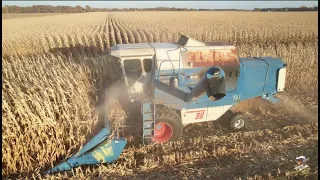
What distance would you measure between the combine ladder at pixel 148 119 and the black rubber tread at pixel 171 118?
0.20 meters

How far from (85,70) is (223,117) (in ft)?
14.5

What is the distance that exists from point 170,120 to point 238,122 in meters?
1.97

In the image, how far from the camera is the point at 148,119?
5883 millimetres

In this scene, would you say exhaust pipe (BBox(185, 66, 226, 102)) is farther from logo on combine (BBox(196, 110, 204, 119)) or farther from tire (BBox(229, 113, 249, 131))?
tire (BBox(229, 113, 249, 131))

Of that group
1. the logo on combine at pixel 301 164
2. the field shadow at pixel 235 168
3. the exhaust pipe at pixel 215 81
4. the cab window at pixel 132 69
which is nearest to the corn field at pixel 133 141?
the field shadow at pixel 235 168

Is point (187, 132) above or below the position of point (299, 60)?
below

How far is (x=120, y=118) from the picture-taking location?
6293mm

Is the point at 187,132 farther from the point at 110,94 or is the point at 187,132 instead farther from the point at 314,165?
the point at 314,165

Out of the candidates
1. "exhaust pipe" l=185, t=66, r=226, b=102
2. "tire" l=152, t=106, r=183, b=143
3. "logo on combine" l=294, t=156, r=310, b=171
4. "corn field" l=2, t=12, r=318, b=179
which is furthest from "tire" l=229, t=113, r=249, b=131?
"exhaust pipe" l=185, t=66, r=226, b=102

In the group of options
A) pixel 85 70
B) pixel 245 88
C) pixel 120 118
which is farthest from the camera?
pixel 85 70

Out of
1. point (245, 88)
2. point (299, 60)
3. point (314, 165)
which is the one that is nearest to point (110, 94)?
point (245, 88)

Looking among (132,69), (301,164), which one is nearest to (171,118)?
(132,69)

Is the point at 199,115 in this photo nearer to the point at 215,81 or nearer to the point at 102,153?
the point at 215,81

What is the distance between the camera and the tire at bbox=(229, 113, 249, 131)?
6.87 meters
